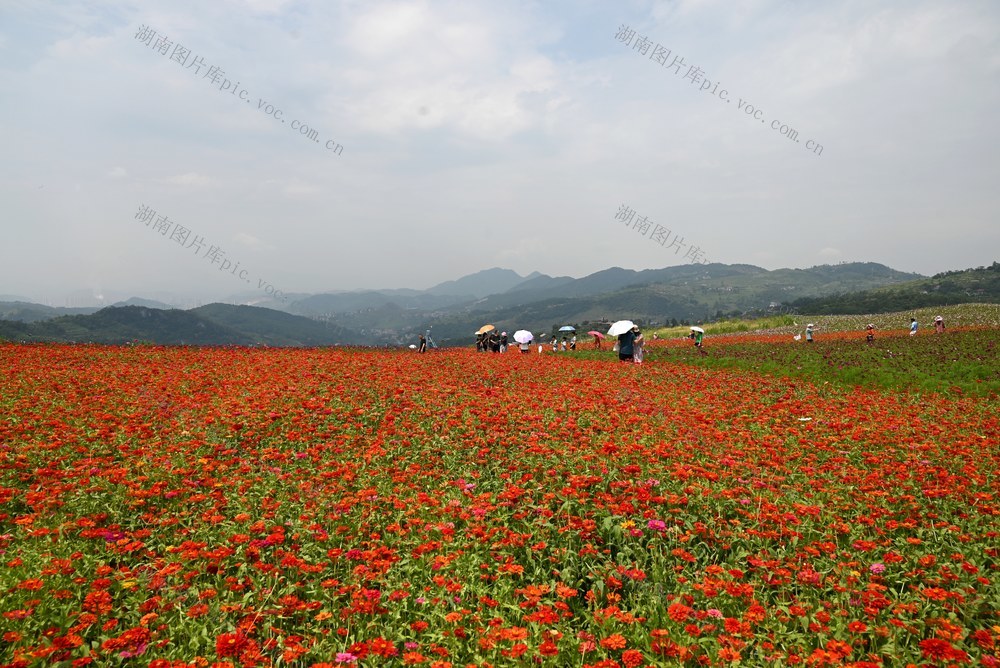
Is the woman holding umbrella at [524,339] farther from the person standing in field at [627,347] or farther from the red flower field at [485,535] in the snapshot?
the red flower field at [485,535]

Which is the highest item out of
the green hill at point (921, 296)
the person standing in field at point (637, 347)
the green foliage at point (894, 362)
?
the green hill at point (921, 296)

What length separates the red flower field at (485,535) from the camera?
362 centimetres

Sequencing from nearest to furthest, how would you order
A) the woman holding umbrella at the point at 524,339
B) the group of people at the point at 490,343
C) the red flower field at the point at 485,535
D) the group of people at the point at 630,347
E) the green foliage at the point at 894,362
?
1. the red flower field at the point at 485,535
2. the green foliage at the point at 894,362
3. the group of people at the point at 630,347
4. the woman holding umbrella at the point at 524,339
5. the group of people at the point at 490,343

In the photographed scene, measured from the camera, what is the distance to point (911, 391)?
51.6ft

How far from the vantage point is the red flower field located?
11.9ft

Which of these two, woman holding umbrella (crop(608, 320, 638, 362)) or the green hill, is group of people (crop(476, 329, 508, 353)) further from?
the green hill

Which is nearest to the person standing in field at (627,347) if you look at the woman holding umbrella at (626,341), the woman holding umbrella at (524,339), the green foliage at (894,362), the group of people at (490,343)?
the woman holding umbrella at (626,341)

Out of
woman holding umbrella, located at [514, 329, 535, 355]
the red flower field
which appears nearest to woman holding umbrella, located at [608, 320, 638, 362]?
woman holding umbrella, located at [514, 329, 535, 355]

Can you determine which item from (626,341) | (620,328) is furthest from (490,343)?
(626,341)

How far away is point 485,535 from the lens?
16.4 feet

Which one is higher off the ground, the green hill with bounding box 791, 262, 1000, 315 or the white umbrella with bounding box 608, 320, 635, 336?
the green hill with bounding box 791, 262, 1000, 315

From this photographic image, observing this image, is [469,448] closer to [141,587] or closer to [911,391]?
[141,587]

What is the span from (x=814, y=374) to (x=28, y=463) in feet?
75.1

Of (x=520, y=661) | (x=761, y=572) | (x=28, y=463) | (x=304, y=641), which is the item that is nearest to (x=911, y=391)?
(x=761, y=572)
